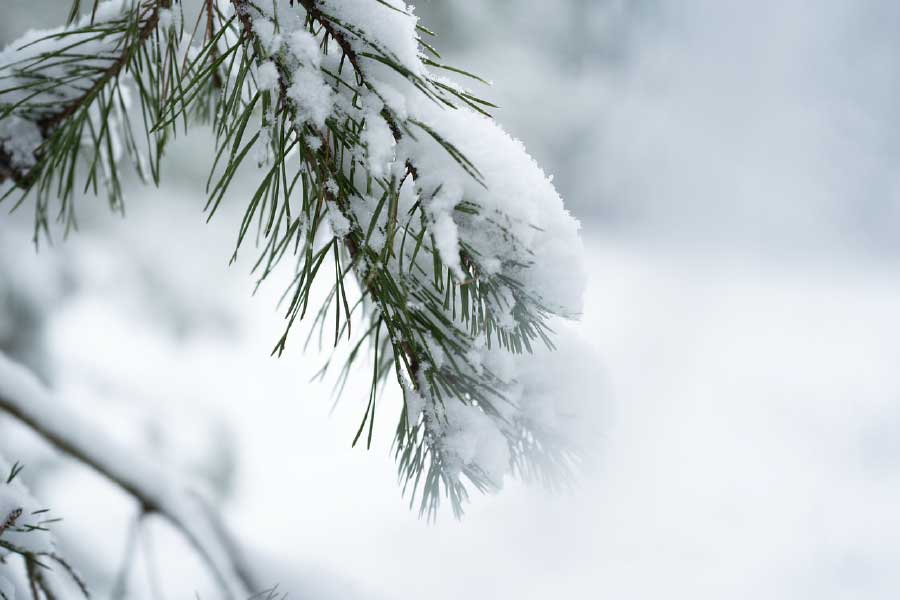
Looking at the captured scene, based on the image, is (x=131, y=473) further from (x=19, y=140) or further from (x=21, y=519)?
(x=19, y=140)

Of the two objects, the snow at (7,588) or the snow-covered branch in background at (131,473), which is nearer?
the snow at (7,588)

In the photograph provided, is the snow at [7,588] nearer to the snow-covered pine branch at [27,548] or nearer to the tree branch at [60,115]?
the snow-covered pine branch at [27,548]

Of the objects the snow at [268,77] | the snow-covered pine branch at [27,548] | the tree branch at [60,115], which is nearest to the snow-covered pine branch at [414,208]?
the snow at [268,77]

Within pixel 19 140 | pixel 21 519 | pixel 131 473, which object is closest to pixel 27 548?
pixel 21 519

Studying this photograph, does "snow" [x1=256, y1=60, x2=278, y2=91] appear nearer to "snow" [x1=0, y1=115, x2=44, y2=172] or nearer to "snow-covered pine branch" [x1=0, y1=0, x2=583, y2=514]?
"snow-covered pine branch" [x1=0, y1=0, x2=583, y2=514]

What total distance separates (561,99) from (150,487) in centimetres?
348

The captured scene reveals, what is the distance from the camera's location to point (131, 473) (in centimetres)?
68

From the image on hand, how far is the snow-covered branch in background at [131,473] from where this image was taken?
662 mm

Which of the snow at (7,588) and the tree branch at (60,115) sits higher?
the tree branch at (60,115)

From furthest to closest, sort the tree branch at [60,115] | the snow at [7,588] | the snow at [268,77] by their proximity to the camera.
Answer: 1. the tree branch at [60,115]
2. the snow at [7,588]
3. the snow at [268,77]

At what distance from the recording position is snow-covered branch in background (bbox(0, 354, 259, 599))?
66 centimetres

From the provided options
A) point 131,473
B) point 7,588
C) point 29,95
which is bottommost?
point 7,588

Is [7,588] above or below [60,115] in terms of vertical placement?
below

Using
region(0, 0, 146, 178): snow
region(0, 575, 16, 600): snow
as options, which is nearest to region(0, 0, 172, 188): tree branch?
region(0, 0, 146, 178): snow
